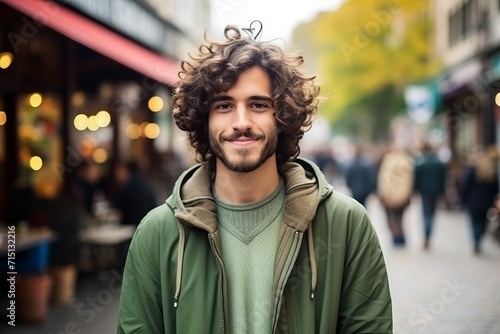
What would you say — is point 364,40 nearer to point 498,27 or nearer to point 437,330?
point 498,27

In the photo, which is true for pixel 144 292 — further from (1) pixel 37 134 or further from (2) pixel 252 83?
(1) pixel 37 134

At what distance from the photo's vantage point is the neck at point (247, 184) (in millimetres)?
2648

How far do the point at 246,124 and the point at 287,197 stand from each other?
11.4 inches

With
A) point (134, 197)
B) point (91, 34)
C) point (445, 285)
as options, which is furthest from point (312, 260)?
point (134, 197)

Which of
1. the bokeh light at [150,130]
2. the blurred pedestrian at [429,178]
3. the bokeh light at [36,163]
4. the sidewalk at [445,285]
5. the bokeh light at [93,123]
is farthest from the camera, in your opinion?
the bokeh light at [150,130]

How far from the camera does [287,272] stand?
245 cm

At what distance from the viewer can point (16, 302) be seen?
827cm

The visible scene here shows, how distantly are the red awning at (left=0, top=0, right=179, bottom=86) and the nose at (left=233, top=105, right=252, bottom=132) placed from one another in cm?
484

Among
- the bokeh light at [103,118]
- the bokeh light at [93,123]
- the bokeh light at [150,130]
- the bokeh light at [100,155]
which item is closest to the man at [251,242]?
the bokeh light at [93,123]

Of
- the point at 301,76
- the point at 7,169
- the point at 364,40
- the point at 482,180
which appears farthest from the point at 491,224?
the point at 364,40

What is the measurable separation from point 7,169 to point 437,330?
6.91 metres

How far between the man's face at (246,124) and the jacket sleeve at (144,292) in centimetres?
35

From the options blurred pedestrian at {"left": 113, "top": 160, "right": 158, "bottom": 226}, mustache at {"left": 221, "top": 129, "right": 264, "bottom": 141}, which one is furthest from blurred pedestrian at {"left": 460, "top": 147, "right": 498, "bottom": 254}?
mustache at {"left": 221, "top": 129, "right": 264, "bottom": 141}

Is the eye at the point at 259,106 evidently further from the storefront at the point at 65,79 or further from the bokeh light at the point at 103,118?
the bokeh light at the point at 103,118
